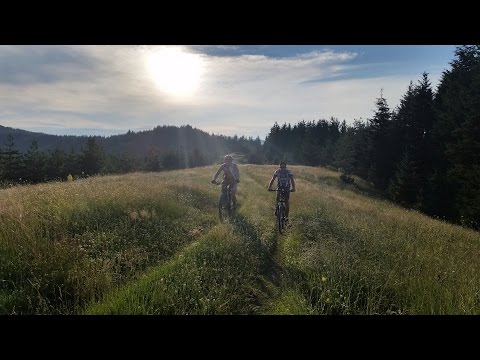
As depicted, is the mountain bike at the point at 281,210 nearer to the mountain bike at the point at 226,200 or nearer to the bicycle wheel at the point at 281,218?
the bicycle wheel at the point at 281,218

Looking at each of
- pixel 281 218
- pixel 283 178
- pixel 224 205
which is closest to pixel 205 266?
pixel 281 218

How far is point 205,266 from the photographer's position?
6887mm

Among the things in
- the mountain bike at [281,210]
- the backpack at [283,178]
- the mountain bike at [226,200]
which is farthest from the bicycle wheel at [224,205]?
the backpack at [283,178]

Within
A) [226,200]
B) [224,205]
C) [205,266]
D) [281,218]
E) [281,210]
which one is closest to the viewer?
[205,266]

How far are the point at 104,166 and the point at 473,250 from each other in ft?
232

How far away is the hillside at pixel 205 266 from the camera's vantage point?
209 inches

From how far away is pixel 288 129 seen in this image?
13425cm

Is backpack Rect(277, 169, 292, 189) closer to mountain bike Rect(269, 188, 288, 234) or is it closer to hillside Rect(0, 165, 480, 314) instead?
mountain bike Rect(269, 188, 288, 234)

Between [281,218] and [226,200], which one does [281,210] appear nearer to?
[281,218]

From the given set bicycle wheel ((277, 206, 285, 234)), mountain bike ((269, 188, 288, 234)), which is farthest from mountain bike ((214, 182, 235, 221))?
bicycle wheel ((277, 206, 285, 234))
